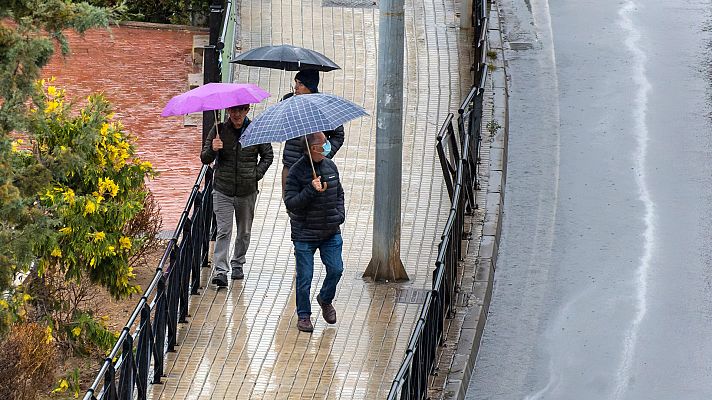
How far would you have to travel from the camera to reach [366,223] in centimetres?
1327

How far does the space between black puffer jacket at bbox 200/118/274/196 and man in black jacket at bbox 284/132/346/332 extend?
0.88 meters

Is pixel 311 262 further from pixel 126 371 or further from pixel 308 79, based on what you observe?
pixel 126 371

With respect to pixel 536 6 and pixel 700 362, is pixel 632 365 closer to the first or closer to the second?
pixel 700 362

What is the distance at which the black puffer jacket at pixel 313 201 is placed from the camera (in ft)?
35.0

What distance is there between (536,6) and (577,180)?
550 cm

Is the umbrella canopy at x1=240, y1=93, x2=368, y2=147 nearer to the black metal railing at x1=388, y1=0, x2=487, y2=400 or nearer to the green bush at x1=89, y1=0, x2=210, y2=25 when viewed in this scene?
the black metal railing at x1=388, y1=0, x2=487, y2=400

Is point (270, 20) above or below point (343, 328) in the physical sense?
above

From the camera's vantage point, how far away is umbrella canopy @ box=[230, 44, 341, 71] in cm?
1220

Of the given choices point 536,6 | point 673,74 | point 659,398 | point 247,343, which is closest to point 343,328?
point 247,343

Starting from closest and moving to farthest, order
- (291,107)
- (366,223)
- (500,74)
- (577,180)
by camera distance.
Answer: (291,107), (366,223), (577,180), (500,74)

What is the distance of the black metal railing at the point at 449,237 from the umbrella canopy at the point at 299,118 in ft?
4.30

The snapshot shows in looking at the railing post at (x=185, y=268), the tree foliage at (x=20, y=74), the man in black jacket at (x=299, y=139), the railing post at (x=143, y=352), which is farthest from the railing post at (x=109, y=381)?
the man in black jacket at (x=299, y=139)

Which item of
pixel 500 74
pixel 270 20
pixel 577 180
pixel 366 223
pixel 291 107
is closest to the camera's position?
pixel 291 107

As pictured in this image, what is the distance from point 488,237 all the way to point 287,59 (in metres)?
2.63
